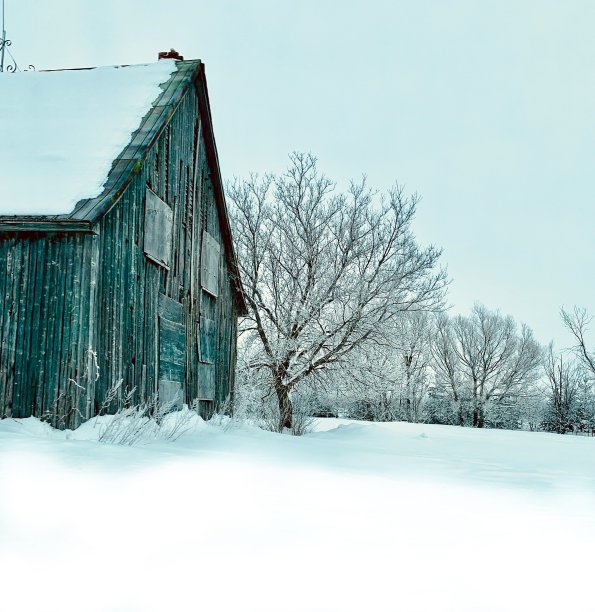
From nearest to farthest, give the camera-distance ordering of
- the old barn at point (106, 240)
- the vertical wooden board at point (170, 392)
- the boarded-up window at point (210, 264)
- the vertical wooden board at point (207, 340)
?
1. the old barn at point (106, 240)
2. the vertical wooden board at point (170, 392)
3. the vertical wooden board at point (207, 340)
4. the boarded-up window at point (210, 264)

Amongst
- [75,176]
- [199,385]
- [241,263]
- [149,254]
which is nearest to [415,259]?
[241,263]

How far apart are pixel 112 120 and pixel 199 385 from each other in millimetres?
5022

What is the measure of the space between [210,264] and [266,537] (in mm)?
9301

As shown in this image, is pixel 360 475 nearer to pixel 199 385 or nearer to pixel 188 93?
pixel 199 385

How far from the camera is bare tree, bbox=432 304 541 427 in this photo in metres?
38.2

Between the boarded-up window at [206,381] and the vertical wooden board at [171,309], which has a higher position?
the vertical wooden board at [171,309]

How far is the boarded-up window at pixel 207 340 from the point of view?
11.8 metres

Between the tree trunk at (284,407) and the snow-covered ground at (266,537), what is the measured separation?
1142 centimetres

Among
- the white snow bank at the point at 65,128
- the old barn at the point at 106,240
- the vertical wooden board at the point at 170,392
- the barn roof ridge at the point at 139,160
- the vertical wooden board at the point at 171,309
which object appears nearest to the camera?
the barn roof ridge at the point at 139,160

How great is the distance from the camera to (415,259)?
19266 millimetres

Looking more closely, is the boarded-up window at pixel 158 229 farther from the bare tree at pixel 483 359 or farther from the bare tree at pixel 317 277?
the bare tree at pixel 483 359

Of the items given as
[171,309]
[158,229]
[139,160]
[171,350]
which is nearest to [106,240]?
[139,160]

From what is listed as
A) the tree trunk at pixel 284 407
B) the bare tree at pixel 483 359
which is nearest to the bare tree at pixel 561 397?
the bare tree at pixel 483 359

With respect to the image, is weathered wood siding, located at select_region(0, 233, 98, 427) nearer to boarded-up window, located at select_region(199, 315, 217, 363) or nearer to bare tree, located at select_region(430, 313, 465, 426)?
boarded-up window, located at select_region(199, 315, 217, 363)
